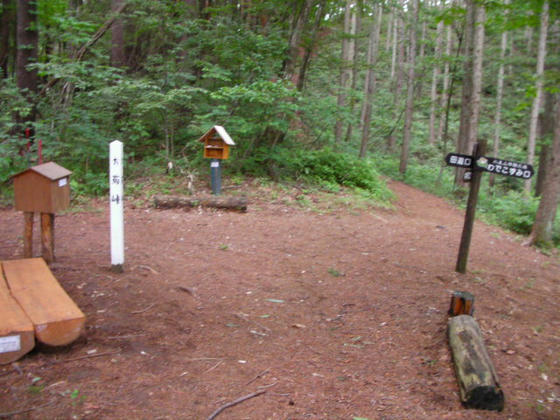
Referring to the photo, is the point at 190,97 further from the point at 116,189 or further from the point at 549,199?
the point at 549,199

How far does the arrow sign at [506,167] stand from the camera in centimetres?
506

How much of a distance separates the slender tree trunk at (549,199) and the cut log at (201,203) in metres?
6.52

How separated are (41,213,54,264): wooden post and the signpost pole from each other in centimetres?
519

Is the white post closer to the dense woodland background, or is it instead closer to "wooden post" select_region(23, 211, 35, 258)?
"wooden post" select_region(23, 211, 35, 258)

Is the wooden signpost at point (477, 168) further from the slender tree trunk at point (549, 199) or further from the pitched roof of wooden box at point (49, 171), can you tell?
the pitched roof of wooden box at point (49, 171)

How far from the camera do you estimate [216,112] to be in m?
10.7

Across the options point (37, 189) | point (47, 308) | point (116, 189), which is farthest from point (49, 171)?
point (47, 308)

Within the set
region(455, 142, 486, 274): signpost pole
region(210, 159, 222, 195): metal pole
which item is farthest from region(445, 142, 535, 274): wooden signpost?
region(210, 159, 222, 195): metal pole

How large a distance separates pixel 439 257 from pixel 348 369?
4010 millimetres

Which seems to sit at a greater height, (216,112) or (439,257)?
(216,112)

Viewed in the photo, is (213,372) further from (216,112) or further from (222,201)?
(216,112)

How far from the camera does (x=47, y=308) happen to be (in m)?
3.29

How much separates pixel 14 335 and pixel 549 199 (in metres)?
10.0

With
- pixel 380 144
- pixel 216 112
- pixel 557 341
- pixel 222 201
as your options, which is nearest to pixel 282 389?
pixel 557 341
